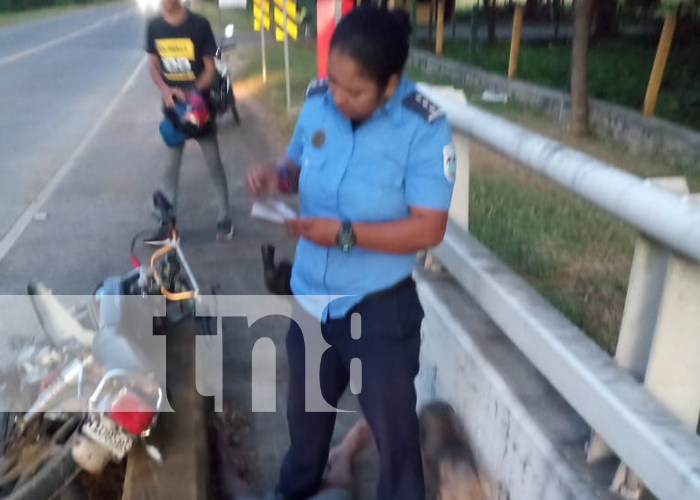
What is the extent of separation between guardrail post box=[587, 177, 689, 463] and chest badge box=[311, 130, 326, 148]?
36.6 inches

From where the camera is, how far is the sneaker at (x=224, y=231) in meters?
5.53

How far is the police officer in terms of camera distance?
1.91 metres

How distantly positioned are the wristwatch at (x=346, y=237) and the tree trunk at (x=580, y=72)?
6343 millimetres

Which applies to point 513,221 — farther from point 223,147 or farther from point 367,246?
point 223,147

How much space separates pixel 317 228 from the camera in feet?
6.53

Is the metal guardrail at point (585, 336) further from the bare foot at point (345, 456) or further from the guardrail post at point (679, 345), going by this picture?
the bare foot at point (345, 456)

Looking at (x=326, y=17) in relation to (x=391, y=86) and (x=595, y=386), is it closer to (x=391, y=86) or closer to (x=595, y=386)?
(x=391, y=86)

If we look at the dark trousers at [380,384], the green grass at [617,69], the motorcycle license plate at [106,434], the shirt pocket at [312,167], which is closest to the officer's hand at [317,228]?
the shirt pocket at [312,167]

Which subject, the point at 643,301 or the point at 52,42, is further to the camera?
the point at 52,42

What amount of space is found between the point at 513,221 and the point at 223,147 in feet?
19.7

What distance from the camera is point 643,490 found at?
1.68 metres

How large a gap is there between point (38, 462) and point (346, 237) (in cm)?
157

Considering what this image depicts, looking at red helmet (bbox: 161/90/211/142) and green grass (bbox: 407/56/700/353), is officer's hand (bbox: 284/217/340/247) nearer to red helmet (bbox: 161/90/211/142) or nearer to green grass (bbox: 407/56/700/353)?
green grass (bbox: 407/56/700/353)

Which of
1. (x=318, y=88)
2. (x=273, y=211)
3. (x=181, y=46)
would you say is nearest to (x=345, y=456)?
(x=273, y=211)
